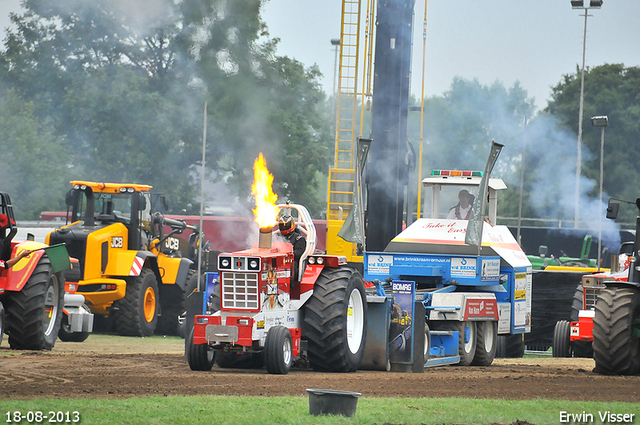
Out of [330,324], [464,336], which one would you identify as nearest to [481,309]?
[464,336]

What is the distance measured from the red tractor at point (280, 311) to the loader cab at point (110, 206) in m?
7.42

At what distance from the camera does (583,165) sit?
44062 mm

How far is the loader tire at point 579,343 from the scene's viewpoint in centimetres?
1744

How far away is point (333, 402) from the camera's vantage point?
24.9 ft

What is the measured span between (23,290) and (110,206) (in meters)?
6.58

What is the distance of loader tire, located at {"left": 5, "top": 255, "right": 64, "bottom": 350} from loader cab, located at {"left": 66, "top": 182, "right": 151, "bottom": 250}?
5.53 meters

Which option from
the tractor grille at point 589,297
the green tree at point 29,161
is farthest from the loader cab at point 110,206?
the green tree at point 29,161

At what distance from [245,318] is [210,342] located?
479 millimetres

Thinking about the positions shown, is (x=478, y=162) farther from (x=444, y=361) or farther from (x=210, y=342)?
(x=210, y=342)

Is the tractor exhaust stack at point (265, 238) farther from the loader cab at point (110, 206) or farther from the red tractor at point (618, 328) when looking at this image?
the loader cab at point (110, 206)

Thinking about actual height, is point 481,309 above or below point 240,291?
below

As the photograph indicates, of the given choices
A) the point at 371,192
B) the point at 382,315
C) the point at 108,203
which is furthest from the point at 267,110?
the point at 382,315

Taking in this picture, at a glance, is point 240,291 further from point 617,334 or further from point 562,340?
point 562,340

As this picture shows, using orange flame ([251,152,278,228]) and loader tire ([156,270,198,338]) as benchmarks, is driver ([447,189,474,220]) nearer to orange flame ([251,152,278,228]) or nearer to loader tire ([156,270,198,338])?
orange flame ([251,152,278,228])
